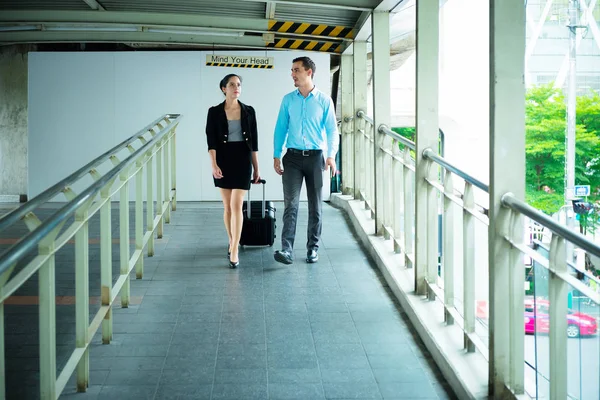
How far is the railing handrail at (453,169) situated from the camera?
3.81 metres

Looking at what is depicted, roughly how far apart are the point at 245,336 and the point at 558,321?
2.37 metres

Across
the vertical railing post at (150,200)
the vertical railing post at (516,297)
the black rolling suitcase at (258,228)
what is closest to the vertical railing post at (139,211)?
the vertical railing post at (150,200)

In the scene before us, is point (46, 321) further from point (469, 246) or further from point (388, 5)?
point (388, 5)

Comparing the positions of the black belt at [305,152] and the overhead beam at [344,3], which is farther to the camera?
the overhead beam at [344,3]

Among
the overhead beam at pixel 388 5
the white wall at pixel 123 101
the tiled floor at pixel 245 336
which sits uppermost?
the overhead beam at pixel 388 5

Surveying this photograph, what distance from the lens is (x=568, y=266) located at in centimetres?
276

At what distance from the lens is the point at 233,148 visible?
21.4ft

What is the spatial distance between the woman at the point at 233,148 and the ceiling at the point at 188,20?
2003 millimetres

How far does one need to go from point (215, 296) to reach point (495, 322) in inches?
105

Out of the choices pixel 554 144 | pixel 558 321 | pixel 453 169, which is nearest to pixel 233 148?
pixel 453 169

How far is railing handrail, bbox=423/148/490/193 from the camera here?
3809 mm

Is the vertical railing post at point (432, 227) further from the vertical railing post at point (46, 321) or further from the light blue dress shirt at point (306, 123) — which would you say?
the vertical railing post at point (46, 321)

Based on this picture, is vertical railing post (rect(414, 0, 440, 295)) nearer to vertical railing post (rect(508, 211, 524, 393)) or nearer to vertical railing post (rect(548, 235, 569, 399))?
vertical railing post (rect(508, 211, 524, 393))

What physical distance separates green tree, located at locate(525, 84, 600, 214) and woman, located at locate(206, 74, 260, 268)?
97.3 inches
